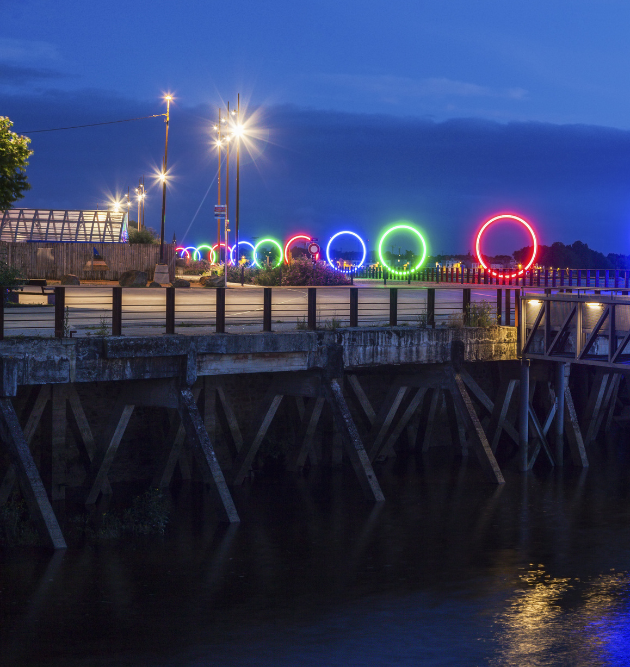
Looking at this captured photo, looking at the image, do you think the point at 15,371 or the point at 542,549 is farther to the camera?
the point at 542,549

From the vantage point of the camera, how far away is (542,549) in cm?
1616

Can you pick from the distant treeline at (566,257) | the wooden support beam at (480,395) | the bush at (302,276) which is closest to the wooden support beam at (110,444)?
the wooden support beam at (480,395)

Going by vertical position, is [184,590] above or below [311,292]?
below

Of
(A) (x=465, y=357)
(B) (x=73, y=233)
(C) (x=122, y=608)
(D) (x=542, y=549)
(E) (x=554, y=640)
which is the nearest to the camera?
(E) (x=554, y=640)

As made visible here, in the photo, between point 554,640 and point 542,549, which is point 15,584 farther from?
point 542,549

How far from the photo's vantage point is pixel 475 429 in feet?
66.7

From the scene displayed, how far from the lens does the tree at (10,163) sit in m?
23.1

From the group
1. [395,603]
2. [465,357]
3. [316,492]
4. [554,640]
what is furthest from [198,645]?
[465,357]

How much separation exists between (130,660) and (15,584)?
3.11 meters

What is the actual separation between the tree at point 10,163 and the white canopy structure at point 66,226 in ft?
112

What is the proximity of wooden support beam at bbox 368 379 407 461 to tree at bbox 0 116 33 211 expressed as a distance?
9.96 m

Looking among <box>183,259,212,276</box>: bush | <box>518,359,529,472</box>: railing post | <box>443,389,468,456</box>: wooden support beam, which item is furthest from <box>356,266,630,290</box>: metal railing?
<box>518,359,529,472</box>: railing post

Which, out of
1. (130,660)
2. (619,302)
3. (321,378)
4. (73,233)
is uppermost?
(73,233)

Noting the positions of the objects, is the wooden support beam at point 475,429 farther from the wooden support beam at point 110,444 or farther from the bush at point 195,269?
the bush at point 195,269
